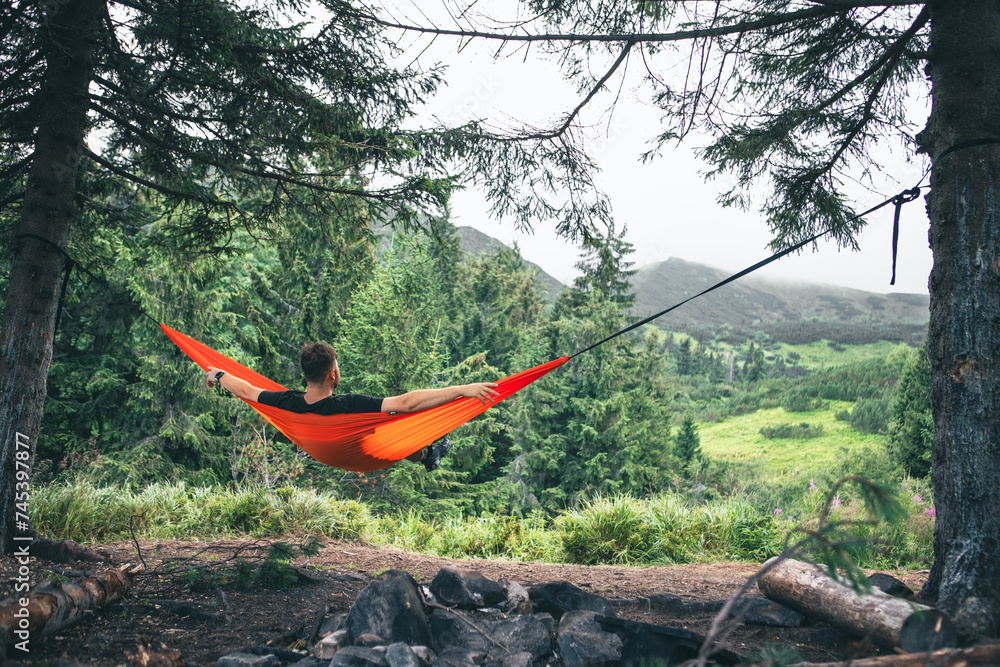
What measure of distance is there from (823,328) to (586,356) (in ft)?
201

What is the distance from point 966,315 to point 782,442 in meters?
27.7

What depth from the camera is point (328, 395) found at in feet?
8.30

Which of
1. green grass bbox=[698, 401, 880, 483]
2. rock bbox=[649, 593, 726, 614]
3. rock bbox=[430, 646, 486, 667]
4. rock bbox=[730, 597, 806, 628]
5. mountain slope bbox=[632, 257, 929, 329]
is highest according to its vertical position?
mountain slope bbox=[632, 257, 929, 329]

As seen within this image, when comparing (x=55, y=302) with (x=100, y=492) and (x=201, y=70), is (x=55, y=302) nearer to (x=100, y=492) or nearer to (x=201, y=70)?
(x=201, y=70)

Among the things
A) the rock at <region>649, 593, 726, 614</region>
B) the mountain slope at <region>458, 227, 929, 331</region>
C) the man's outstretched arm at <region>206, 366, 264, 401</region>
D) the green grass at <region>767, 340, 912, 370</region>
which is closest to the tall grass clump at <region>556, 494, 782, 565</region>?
the rock at <region>649, 593, 726, 614</region>

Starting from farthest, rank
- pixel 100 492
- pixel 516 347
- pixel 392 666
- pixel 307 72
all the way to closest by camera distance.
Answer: pixel 516 347 < pixel 100 492 < pixel 307 72 < pixel 392 666

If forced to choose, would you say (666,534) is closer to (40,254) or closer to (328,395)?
(328,395)

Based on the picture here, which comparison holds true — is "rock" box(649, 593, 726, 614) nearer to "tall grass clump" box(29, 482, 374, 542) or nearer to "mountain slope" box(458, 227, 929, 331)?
"tall grass clump" box(29, 482, 374, 542)

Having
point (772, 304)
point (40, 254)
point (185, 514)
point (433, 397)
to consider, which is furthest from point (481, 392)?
point (772, 304)

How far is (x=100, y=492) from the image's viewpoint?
13.7 ft

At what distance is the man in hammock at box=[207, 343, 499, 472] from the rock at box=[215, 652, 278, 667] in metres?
0.93

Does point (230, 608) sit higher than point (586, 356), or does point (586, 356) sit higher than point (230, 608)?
point (586, 356)

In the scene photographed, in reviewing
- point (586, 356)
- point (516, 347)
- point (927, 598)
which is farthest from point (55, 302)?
point (516, 347)

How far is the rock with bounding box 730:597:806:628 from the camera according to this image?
7.28ft
